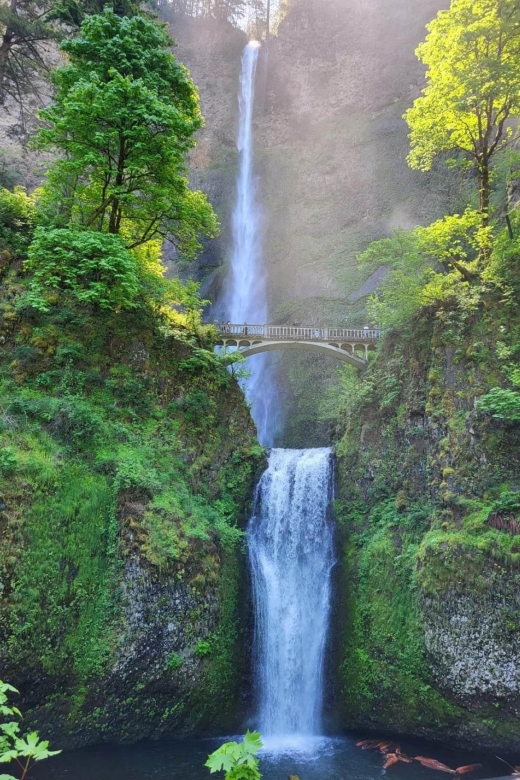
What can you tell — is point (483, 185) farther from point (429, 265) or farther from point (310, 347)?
point (310, 347)

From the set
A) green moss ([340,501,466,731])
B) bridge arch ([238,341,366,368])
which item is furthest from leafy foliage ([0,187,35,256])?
green moss ([340,501,466,731])

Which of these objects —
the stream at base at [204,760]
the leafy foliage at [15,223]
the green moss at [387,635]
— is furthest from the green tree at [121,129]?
the stream at base at [204,760]

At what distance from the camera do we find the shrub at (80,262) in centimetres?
1158

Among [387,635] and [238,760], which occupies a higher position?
[238,760]

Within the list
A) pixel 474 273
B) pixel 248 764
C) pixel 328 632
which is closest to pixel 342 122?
pixel 474 273

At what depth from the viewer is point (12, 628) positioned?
356 inches

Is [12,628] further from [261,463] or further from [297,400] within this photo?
[297,400]

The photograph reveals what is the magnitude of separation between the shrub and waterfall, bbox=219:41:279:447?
55.2 feet

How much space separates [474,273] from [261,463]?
8.89 meters

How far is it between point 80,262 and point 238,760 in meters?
11.3

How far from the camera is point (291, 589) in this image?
13.6 meters

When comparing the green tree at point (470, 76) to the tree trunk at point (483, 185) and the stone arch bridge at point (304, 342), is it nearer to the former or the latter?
the tree trunk at point (483, 185)

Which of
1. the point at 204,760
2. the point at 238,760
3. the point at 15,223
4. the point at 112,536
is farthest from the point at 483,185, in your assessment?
the point at 204,760

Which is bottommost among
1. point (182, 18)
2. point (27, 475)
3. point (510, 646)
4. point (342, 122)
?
point (510, 646)
